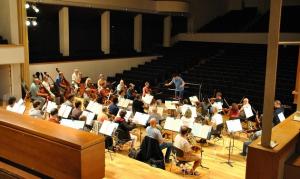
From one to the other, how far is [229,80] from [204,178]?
8862 mm

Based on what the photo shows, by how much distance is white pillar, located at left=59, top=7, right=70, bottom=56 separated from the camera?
1686 cm

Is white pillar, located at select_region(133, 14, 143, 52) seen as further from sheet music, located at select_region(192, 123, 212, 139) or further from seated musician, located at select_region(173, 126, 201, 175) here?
seated musician, located at select_region(173, 126, 201, 175)

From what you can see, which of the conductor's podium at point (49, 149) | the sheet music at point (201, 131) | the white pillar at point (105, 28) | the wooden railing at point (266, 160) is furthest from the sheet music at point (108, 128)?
the white pillar at point (105, 28)

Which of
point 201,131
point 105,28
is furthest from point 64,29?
point 201,131

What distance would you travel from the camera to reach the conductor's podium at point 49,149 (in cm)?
405

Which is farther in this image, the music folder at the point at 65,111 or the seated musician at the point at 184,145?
the music folder at the point at 65,111

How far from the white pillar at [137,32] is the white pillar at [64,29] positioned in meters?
5.22

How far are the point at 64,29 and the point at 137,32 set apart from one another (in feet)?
17.9

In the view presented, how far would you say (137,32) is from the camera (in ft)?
69.3

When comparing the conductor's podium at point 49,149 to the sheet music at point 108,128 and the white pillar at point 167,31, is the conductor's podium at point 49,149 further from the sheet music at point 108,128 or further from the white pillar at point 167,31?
the white pillar at point 167,31

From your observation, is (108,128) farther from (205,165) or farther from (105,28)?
(105,28)

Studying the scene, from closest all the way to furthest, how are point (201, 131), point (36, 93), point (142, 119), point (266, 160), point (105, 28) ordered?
point (266, 160) → point (201, 131) → point (142, 119) → point (36, 93) → point (105, 28)

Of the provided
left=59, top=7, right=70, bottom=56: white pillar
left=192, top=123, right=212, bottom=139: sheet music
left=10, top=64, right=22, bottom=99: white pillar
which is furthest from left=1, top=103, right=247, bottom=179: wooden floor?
left=59, top=7, right=70, bottom=56: white pillar

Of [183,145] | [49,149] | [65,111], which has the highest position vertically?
[49,149]
